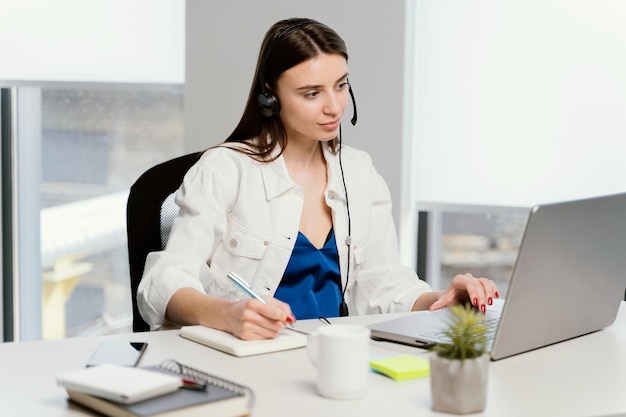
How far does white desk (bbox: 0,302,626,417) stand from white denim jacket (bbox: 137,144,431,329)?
1.18 ft

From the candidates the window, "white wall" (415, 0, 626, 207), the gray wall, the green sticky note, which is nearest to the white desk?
the green sticky note

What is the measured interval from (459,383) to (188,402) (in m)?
0.36

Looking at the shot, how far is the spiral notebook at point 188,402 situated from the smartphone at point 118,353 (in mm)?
164

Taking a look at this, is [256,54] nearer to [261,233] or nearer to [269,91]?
[269,91]

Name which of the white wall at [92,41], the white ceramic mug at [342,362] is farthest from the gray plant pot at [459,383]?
the white wall at [92,41]

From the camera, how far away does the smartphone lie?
144cm

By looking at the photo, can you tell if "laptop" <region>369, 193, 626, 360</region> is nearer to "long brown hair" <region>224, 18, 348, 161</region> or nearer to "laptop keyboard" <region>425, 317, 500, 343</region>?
"laptop keyboard" <region>425, 317, 500, 343</region>

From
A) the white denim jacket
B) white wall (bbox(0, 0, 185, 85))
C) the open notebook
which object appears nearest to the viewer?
the open notebook

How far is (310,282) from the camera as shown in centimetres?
210

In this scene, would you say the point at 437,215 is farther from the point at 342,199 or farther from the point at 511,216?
the point at 342,199

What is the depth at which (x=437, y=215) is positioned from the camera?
3322 mm

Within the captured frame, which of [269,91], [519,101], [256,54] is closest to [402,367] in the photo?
[269,91]

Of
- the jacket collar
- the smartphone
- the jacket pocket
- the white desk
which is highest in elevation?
the jacket collar

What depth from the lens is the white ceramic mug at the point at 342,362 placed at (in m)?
1.27
